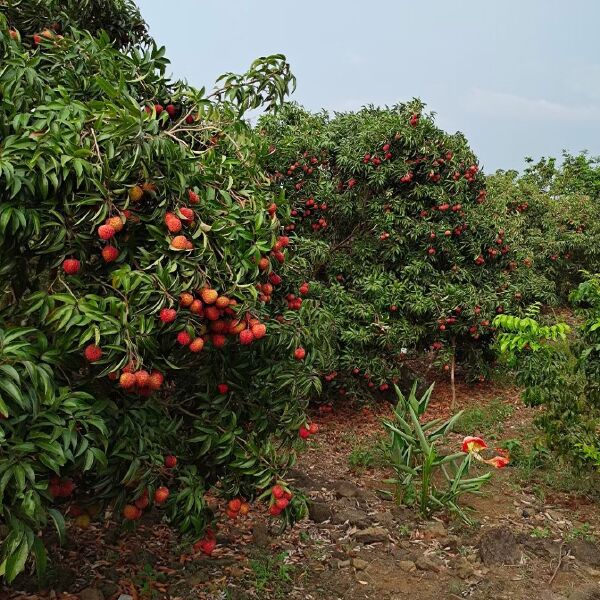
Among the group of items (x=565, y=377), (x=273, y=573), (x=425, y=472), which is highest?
(x=565, y=377)

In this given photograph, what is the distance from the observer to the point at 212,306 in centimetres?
264

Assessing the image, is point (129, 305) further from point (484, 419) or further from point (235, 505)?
point (484, 419)

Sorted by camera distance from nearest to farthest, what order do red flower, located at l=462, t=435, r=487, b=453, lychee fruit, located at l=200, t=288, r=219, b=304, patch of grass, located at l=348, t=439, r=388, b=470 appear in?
lychee fruit, located at l=200, t=288, r=219, b=304 → red flower, located at l=462, t=435, r=487, b=453 → patch of grass, located at l=348, t=439, r=388, b=470

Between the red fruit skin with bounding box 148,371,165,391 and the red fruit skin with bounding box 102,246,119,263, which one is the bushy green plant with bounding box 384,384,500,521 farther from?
the red fruit skin with bounding box 102,246,119,263

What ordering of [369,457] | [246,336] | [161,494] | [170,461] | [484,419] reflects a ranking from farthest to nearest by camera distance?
[484,419], [369,457], [170,461], [161,494], [246,336]

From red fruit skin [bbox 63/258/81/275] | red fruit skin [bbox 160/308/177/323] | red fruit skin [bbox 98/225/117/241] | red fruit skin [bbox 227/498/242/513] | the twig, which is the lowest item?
the twig

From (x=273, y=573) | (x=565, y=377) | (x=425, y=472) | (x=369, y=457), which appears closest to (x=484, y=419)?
(x=369, y=457)

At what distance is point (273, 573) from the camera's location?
416 cm

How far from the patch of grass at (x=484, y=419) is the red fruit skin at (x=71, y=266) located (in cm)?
564

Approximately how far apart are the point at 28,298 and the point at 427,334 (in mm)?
6258

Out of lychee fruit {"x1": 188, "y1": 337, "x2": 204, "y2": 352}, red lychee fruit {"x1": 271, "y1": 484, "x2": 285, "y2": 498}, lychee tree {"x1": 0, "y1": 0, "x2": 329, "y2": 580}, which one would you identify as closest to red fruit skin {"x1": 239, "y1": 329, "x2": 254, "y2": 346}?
lychee tree {"x1": 0, "y1": 0, "x2": 329, "y2": 580}

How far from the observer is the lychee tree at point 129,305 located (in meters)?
2.34

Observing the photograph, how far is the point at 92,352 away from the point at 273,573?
2459mm

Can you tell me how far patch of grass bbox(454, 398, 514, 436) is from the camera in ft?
23.8
